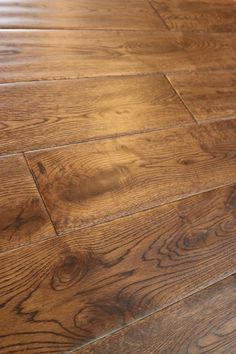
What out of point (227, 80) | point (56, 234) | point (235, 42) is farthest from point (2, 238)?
point (235, 42)

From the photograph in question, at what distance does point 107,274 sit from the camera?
32.4 inches

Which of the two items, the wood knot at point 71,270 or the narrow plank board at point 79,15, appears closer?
the wood knot at point 71,270

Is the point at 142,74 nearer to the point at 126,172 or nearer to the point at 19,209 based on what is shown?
the point at 126,172

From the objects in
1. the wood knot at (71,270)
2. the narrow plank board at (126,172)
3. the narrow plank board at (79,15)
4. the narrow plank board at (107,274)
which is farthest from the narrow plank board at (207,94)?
the wood knot at (71,270)

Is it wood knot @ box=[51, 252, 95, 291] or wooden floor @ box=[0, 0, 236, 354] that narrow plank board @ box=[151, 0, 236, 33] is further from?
wood knot @ box=[51, 252, 95, 291]

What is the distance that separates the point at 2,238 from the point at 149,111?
0.68 meters

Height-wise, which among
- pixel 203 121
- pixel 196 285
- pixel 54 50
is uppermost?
pixel 54 50

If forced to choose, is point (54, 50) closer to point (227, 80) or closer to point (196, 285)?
point (227, 80)

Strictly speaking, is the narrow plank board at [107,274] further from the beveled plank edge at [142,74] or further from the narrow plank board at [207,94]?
the beveled plank edge at [142,74]

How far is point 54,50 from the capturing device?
1275 mm

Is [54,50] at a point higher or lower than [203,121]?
higher

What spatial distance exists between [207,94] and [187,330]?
937 millimetres

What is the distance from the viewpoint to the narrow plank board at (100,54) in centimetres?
120

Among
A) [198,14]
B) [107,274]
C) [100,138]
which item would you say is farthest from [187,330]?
[198,14]
